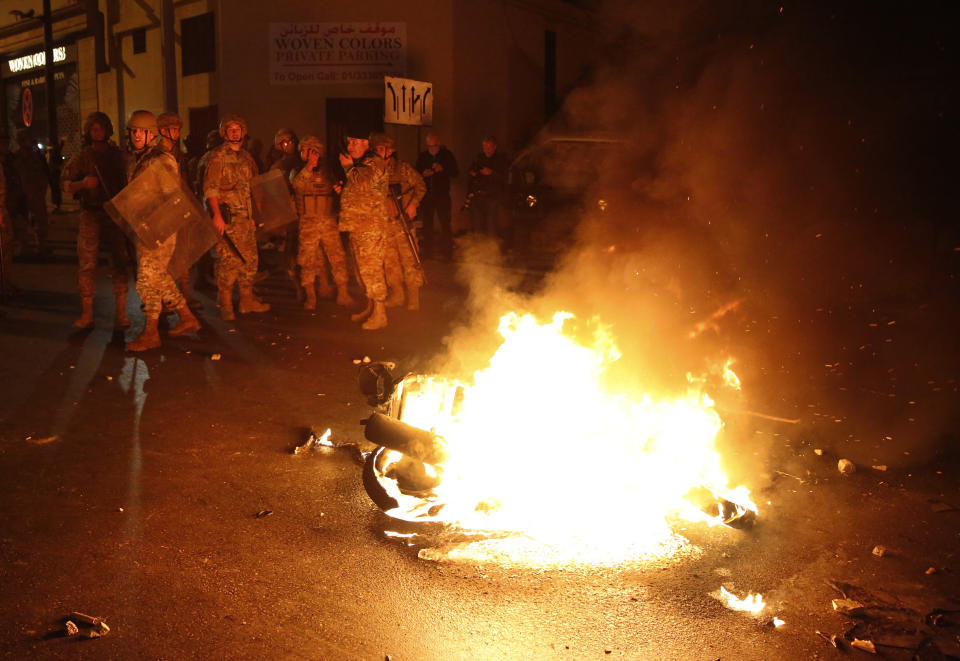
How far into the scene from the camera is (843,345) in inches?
316

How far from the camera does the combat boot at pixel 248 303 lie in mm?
9555

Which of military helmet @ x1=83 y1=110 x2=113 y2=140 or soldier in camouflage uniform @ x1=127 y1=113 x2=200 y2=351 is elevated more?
military helmet @ x1=83 y1=110 x2=113 y2=140

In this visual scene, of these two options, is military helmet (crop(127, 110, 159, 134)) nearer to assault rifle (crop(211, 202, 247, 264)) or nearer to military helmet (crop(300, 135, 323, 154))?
assault rifle (crop(211, 202, 247, 264))

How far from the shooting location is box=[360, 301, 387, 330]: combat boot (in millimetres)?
8711

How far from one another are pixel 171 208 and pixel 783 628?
628cm

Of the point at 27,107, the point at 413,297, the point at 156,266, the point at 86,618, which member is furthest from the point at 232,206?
the point at 27,107

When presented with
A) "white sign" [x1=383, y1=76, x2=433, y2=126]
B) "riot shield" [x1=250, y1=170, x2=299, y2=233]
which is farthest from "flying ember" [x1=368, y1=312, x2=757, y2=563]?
"white sign" [x1=383, y1=76, x2=433, y2=126]

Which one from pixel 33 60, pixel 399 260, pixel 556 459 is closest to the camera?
pixel 556 459

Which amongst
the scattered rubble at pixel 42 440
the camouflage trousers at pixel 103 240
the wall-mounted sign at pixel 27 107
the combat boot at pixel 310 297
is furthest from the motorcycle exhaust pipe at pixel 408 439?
the wall-mounted sign at pixel 27 107

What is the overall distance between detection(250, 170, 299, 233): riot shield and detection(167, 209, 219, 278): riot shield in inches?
55.7

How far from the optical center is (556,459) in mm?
4613

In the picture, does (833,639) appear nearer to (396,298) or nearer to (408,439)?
(408,439)

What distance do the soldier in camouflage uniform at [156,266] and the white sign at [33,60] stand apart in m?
21.3

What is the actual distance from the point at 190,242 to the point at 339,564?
5013 millimetres
